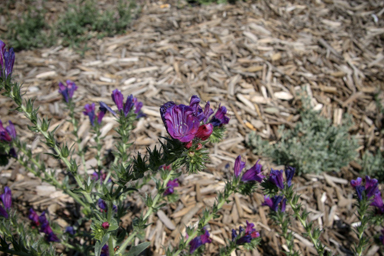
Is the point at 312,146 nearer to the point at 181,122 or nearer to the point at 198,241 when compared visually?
the point at 198,241

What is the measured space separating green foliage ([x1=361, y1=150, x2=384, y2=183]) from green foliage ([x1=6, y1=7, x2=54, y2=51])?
475 centimetres

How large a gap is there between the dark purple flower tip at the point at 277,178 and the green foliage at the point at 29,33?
13.8 ft

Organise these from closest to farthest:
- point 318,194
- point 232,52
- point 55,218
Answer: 1. point 55,218
2. point 318,194
3. point 232,52

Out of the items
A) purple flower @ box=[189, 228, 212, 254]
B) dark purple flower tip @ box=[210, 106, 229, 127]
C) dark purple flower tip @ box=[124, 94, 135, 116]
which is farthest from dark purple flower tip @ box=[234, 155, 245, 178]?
dark purple flower tip @ box=[124, 94, 135, 116]

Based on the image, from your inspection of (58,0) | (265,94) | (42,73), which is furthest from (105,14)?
(265,94)

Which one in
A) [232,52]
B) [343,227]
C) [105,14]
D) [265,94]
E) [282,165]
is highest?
[105,14]

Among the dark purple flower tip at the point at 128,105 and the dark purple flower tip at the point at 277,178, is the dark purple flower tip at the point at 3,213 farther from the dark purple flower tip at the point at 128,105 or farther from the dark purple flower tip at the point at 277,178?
the dark purple flower tip at the point at 277,178

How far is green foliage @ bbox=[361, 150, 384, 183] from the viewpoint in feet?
11.0

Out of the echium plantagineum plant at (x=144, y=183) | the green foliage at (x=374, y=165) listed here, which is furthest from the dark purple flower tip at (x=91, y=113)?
the green foliage at (x=374, y=165)

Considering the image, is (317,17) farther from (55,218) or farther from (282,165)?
(55,218)

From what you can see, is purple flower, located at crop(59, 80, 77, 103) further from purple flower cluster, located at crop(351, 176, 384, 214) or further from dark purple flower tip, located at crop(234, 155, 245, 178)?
purple flower cluster, located at crop(351, 176, 384, 214)

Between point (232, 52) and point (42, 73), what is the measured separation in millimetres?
2771

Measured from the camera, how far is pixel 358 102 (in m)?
4.16

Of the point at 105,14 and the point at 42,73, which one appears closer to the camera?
the point at 42,73
